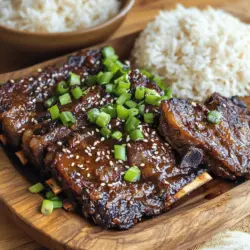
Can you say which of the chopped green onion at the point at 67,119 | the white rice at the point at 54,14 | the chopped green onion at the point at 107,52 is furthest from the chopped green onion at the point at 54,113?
the white rice at the point at 54,14

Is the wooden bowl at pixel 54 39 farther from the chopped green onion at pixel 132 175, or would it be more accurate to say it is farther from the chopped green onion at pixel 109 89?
the chopped green onion at pixel 132 175

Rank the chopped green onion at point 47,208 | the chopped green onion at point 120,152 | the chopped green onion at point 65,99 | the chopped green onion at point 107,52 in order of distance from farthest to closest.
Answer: the chopped green onion at point 107,52
the chopped green onion at point 65,99
the chopped green onion at point 120,152
the chopped green onion at point 47,208

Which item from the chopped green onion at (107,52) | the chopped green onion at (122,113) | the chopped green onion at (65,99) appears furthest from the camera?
the chopped green onion at (107,52)

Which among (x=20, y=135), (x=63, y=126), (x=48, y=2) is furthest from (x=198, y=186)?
(x=48, y=2)

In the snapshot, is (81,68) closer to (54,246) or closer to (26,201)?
(26,201)

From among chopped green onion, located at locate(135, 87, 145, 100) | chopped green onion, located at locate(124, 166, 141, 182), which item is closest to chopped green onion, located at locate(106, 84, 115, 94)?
chopped green onion, located at locate(135, 87, 145, 100)

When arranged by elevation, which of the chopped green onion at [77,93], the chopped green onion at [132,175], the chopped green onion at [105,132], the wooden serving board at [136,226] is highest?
the chopped green onion at [77,93]
